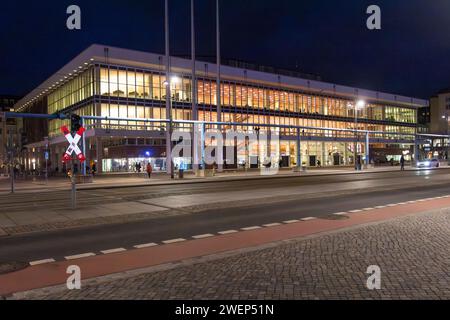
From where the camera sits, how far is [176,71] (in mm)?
59938

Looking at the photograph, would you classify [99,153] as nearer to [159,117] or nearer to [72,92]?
[159,117]

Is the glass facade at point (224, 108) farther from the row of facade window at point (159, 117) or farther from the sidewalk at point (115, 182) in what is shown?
the sidewalk at point (115, 182)

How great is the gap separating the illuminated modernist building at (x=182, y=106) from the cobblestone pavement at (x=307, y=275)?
1433 inches

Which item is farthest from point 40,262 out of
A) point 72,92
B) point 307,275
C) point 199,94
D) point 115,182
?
point 72,92

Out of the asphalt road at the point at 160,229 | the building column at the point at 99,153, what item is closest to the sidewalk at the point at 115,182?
the building column at the point at 99,153

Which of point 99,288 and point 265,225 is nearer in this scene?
A: point 99,288

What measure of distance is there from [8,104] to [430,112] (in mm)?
142299

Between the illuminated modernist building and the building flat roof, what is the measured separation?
0.13m

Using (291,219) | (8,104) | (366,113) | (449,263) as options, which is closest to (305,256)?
(449,263)

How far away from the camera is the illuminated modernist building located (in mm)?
54375

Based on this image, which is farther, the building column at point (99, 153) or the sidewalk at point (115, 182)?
the building column at point (99, 153)

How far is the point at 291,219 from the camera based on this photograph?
1273 cm

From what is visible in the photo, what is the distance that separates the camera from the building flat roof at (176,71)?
176 feet
